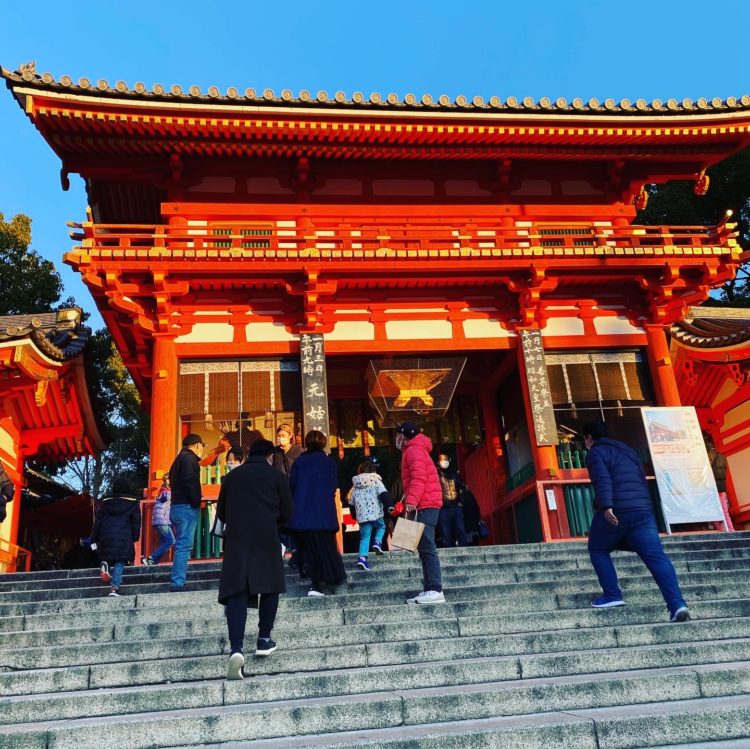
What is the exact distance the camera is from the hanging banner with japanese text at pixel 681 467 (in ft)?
33.2

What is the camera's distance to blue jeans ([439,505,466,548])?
11.5 metres

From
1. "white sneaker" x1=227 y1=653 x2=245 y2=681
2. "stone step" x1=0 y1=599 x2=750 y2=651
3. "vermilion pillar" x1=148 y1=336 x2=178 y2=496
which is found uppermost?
"vermilion pillar" x1=148 y1=336 x2=178 y2=496

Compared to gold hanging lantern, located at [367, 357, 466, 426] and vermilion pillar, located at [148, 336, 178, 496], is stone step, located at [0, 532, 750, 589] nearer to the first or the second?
vermilion pillar, located at [148, 336, 178, 496]

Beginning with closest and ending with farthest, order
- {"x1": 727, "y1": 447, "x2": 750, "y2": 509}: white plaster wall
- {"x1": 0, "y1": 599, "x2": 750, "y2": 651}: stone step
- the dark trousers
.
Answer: the dark trousers
{"x1": 0, "y1": 599, "x2": 750, "y2": 651}: stone step
{"x1": 727, "y1": 447, "x2": 750, "y2": 509}: white plaster wall

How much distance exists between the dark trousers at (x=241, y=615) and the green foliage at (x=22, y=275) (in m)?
21.0

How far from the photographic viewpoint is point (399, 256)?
11422 millimetres

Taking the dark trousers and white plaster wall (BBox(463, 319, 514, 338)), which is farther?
white plaster wall (BBox(463, 319, 514, 338))

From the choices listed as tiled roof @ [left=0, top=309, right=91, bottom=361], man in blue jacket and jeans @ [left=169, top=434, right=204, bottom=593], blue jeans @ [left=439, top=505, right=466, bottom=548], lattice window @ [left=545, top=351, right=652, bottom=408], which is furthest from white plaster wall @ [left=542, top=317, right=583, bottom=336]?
tiled roof @ [left=0, top=309, right=91, bottom=361]

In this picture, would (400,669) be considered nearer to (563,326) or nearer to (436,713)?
(436,713)

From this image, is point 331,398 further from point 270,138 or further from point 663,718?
point 663,718

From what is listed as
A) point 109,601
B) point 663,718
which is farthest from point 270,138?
point 663,718

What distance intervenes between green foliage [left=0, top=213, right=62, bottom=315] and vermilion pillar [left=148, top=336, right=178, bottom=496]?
45.2 ft

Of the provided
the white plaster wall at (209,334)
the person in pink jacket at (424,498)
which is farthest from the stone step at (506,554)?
the white plaster wall at (209,334)

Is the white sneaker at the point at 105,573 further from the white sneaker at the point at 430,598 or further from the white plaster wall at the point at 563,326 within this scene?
the white plaster wall at the point at 563,326
